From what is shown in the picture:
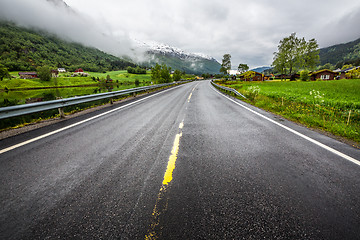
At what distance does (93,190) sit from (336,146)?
5469 millimetres

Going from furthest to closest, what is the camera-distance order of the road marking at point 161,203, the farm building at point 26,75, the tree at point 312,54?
1. the farm building at point 26,75
2. the tree at point 312,54
3. the road marking at point 161,203

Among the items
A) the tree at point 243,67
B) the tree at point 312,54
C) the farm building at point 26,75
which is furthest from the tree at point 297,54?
the farm building at point 26,75

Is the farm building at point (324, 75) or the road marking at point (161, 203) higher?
the farm building at point (324, 75)

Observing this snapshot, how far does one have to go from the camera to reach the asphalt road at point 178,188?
1594mm

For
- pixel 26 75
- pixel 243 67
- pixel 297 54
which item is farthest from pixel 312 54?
pixel 26 75

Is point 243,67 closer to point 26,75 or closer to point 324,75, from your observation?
point 324,75

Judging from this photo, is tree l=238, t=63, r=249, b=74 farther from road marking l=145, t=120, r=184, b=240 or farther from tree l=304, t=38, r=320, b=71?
road marking l=145, t=120, r=184, b=240

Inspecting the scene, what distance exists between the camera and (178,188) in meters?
2.19

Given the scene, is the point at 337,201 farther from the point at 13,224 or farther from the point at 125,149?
the point at 13,224

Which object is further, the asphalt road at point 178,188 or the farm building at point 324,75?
the farm building at point 324,75

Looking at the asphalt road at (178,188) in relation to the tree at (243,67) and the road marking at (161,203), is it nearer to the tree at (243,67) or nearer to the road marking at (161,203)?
the road marking at (161,203)

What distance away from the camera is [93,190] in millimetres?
2162

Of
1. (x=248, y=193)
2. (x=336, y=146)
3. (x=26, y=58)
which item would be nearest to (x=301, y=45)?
(x=336, y=146)

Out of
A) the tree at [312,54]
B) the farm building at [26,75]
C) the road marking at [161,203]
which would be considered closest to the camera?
the road marking at [161,203]
